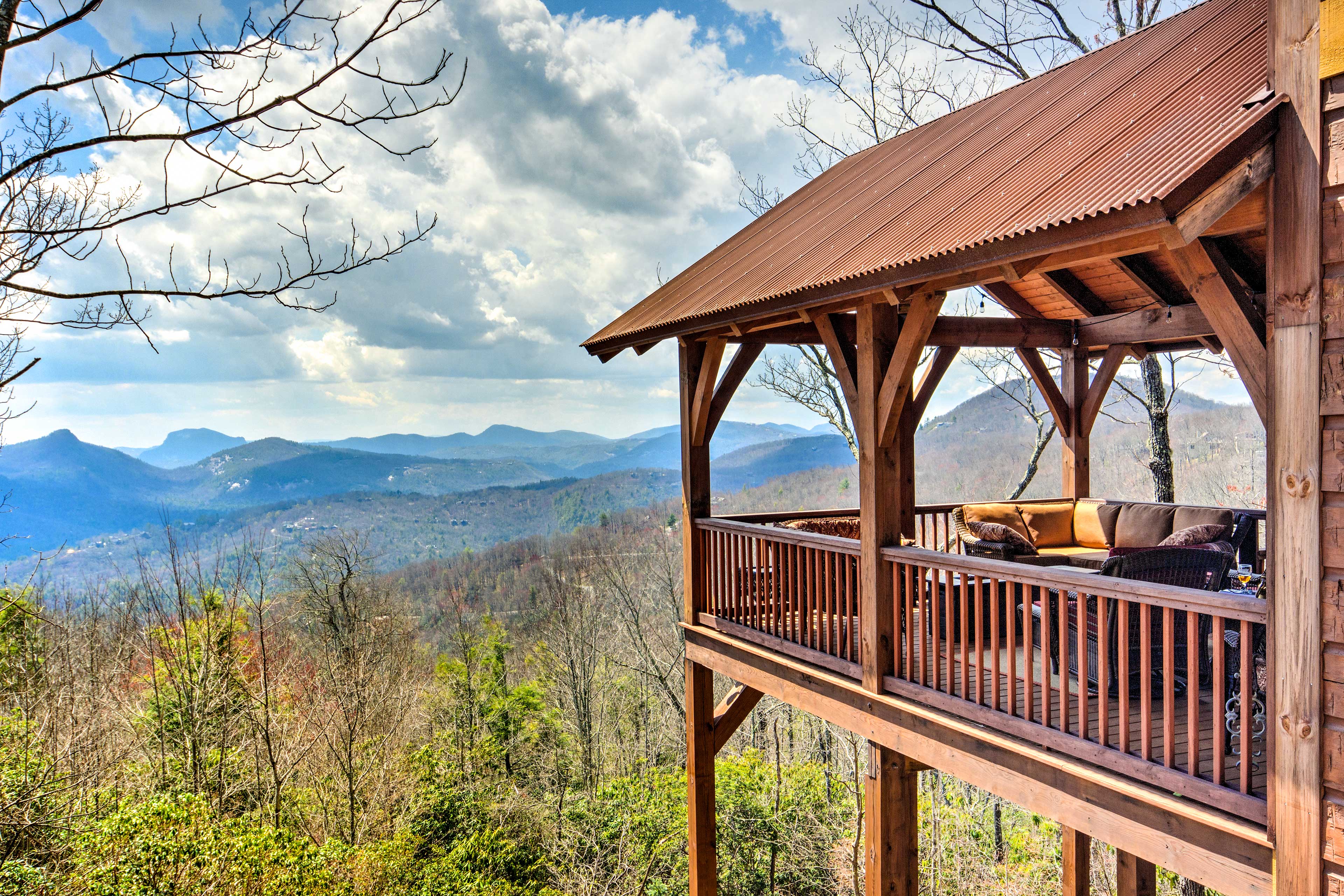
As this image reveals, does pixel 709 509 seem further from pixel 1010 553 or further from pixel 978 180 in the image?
pixel 978 180

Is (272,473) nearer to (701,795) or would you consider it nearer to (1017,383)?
(1017,383)

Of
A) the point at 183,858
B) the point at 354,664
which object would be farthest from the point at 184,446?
the point at 183,858

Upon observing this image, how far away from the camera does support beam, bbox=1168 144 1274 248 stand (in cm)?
264

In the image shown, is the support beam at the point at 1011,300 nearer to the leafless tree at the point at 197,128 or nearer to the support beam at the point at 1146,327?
the support beam at the point at 1146,327

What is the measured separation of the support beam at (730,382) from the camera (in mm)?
6332

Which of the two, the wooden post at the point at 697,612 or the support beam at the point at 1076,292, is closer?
the wooden post at the point at 697,612

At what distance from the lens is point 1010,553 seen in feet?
21.4

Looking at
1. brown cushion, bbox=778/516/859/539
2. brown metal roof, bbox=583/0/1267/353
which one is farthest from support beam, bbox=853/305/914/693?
brown cushion, bbox=778/516/859/539

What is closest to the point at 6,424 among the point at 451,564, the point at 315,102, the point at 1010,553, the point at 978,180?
the point at 315,102

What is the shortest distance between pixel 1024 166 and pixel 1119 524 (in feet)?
17.6

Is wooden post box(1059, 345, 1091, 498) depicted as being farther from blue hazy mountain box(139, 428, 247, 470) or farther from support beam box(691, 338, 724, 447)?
blue hazy mountain box(139, 428, 247, 470)

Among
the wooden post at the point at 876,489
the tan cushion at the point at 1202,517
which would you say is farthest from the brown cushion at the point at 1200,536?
the wooden post at the point at 876,489

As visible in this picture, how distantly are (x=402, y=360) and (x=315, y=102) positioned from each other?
5789 cm

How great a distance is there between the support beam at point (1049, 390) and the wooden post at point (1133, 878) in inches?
170
